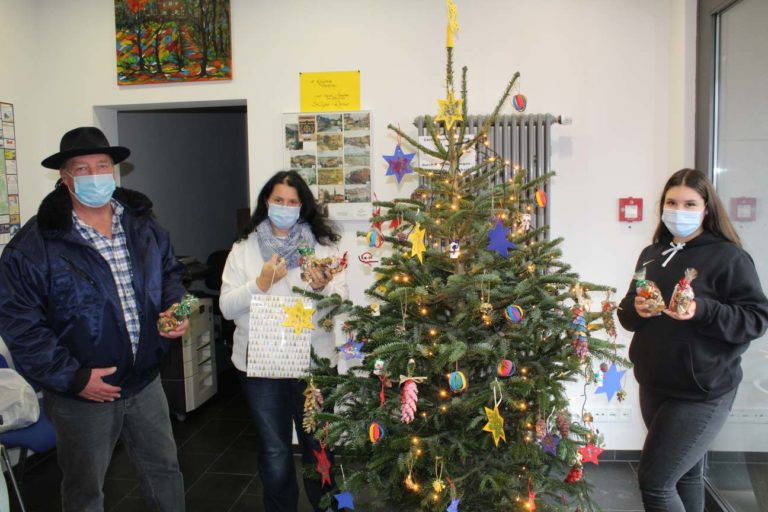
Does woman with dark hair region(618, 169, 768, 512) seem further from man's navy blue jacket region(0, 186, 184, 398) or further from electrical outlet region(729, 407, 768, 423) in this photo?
man's navy blue jacket region(0, 186, 184, 398)

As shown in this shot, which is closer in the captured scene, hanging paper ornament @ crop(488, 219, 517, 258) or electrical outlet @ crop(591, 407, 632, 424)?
hanging paper ornament @ crop(488, 219, 517, 258)

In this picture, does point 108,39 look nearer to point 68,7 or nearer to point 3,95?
point 68,7

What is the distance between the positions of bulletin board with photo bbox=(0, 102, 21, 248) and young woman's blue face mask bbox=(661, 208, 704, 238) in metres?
3.14

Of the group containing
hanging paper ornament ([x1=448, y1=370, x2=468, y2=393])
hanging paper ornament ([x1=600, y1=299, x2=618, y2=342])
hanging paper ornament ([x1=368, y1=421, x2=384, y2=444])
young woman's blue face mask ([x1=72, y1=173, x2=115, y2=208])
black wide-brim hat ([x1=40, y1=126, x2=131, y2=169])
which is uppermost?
black wide-brim hat ([x1=40, y1=126, x2=131, y2=169])

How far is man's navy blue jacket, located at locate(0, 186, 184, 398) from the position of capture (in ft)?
5.67

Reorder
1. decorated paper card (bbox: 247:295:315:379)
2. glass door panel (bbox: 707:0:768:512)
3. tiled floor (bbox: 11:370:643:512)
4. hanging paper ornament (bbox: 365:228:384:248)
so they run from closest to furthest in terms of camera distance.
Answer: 1. hanging paper ornament (bbox: 365:228:384:248)
2. decorated paper card (bbox: 247:295:315:379)
3. glass door panel (bbox: 707:0:768:512)
4. tiled floor (bbox: 11:370:643:512)

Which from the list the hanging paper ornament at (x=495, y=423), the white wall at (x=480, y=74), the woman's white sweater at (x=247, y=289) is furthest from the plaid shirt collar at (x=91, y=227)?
the hanging paper ornament at (x=495, y=423)

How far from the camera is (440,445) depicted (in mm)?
1566

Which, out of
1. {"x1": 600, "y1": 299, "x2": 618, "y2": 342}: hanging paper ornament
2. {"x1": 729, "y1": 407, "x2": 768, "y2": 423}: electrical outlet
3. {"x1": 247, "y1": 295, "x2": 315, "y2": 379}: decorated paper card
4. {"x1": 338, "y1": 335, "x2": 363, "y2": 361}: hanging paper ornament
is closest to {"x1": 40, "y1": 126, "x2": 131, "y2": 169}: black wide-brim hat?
{"x1": 247, "y1": 295, "x2": 315, "y2": 379}: decorated paper card

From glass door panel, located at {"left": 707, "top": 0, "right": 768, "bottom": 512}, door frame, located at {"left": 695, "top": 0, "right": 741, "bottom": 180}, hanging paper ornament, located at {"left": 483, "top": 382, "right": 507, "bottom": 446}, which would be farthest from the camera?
door frame, located at {"left": 695, "top": 0, "right": 741, "bottom": 180}

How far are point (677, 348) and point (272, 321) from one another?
4.29 ft

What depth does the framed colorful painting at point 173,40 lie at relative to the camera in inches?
125

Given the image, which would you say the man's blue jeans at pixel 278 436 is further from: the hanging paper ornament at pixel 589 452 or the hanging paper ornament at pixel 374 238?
the hanging paper ornament at pixel 589 452

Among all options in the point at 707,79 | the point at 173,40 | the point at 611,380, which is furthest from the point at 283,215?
the point at 707,79
